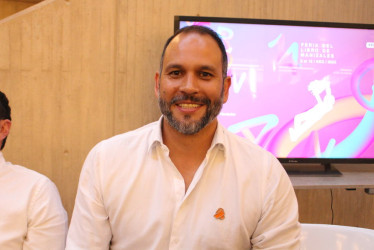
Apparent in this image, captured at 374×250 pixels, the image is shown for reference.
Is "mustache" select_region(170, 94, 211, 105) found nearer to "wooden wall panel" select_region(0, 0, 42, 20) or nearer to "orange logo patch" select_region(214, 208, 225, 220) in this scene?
"orange logo patch" select_region(214, 208, 225, 220)

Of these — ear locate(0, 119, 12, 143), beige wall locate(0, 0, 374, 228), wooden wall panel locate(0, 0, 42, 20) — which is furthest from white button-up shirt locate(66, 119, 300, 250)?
wooden wall panel locate(0, 0, 42, 20)

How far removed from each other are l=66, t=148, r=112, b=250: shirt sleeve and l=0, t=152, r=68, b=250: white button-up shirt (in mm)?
310

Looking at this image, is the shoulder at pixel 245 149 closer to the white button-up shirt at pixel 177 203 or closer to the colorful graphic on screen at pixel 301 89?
the white button-up shirt at pixel 177 203

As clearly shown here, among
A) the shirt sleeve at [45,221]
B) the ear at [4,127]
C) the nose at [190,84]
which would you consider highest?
the nose at [190,84]

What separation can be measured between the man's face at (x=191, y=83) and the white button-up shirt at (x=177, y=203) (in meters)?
0.10

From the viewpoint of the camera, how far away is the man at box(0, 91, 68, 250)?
1645mm

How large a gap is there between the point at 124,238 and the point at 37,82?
1.43 m

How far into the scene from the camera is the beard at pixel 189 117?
1.39m

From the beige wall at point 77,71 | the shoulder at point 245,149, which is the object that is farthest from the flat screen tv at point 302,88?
the shoulder at point 245,149

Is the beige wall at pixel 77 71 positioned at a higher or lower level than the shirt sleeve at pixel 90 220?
higher

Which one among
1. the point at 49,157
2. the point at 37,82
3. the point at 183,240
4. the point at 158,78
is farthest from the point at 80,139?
the point at 183,240

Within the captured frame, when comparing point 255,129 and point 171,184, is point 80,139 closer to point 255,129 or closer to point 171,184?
point 255,129

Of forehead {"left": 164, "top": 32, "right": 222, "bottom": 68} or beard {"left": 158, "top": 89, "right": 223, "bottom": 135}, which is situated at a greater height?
forehead {"left": 164, "top": 32, "right": 222, "bottom": 68}

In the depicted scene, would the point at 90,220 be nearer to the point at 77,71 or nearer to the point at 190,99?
the point at 190,99
